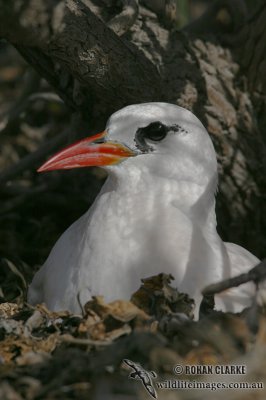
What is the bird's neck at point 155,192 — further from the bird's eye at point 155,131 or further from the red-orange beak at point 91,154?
the bird's eye at point 155,131

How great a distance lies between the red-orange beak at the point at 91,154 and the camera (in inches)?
227

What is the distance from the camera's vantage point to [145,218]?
5.84 meters

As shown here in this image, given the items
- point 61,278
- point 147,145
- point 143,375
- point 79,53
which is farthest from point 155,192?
point 143,375

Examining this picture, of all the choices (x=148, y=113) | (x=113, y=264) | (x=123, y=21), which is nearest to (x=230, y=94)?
(x=123, y=21)

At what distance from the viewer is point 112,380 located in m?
4.45

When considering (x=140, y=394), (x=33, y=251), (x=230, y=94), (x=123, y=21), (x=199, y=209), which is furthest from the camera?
(x=33, y=251)

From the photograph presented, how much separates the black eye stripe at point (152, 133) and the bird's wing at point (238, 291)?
0.86m

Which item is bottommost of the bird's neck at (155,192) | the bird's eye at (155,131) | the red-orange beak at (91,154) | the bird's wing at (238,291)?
the bird's wing at (238,291)

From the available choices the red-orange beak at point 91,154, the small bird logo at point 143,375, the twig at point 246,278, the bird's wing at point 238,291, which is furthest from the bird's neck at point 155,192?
the small bird logo at point 143,375

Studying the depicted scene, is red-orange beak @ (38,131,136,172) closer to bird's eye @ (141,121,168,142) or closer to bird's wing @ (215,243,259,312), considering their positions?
bird's eye @ (141,121,168,142)

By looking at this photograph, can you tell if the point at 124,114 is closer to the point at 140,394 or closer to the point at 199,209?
the point at 199,209

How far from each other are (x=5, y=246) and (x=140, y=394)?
162 inches

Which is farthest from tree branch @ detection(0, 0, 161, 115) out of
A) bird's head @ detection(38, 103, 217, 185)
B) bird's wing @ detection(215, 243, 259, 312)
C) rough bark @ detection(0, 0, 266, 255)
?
bird's wing @ detection(215, 243, 259, 312)

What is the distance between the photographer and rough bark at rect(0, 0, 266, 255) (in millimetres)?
6223
